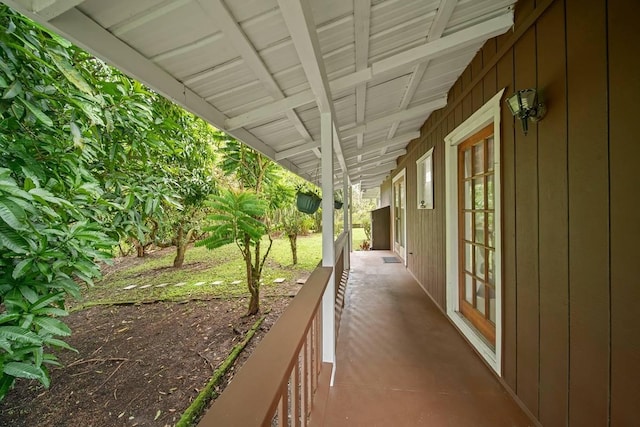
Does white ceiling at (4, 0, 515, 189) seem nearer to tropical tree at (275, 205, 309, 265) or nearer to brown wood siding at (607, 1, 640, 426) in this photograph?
brown wood siding at (607, 1, 640, 426)

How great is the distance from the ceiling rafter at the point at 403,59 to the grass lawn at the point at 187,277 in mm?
4076

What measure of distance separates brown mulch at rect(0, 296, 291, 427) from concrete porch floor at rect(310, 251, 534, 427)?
1.64 metres

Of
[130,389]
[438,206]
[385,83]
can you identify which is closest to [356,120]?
[385,83]

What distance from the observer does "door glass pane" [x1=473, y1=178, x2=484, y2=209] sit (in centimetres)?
242

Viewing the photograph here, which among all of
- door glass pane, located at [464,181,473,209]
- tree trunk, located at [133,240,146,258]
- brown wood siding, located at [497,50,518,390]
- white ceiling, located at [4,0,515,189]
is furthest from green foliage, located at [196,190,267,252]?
tree trunk, located at [133,240,146,258]

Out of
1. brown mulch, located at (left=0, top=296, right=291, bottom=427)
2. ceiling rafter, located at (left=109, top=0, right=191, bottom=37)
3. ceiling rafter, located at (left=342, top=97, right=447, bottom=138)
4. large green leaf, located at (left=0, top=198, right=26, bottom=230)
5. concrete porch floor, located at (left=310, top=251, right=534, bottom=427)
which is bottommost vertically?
brown mulch, located at (left=0, top=296, right=291, bottom=427)

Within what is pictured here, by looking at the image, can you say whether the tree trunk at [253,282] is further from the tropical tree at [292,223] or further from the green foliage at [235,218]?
the tropical tree at [292,223]

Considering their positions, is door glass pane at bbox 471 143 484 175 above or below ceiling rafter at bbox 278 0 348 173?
below

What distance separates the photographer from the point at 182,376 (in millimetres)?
2932

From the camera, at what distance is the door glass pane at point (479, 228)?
7.95 ft

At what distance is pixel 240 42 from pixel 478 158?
7.84ft

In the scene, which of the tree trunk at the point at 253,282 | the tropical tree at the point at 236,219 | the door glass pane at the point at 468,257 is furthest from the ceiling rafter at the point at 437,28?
the tree trunk at the point at 253,282

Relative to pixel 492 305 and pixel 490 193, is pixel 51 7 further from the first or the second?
pixel 492 305

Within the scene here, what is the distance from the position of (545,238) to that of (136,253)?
37.4 ft
